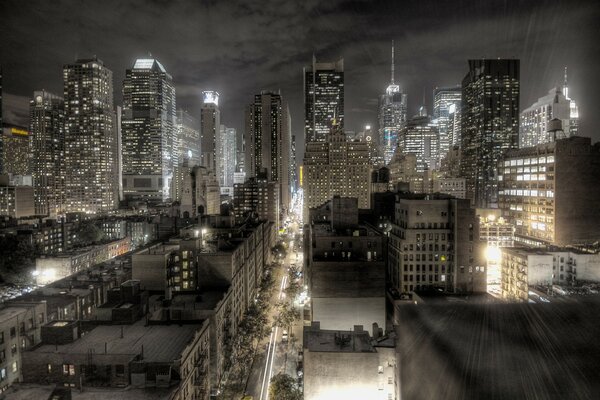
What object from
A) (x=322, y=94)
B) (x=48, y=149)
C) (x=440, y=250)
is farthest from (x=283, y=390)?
(x=322, y=94)

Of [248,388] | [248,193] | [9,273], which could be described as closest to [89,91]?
[248,193]

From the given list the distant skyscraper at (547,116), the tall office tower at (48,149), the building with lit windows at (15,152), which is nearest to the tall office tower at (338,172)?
the distant skyscraper at (547,116)

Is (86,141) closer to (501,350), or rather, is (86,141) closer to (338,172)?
(338,172)

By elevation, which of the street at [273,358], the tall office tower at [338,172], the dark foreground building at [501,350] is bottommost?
the street at [273,358]

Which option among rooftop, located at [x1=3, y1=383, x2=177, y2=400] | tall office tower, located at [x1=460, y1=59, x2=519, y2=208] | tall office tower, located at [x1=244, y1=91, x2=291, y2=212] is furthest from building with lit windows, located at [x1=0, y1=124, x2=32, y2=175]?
tall office tower, located at [x1=460, y1=59, x2=519, y2=208]

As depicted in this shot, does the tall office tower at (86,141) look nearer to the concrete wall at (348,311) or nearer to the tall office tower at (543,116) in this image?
the concrete wall at (348,311)

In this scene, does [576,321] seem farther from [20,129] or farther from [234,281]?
[20,129]
